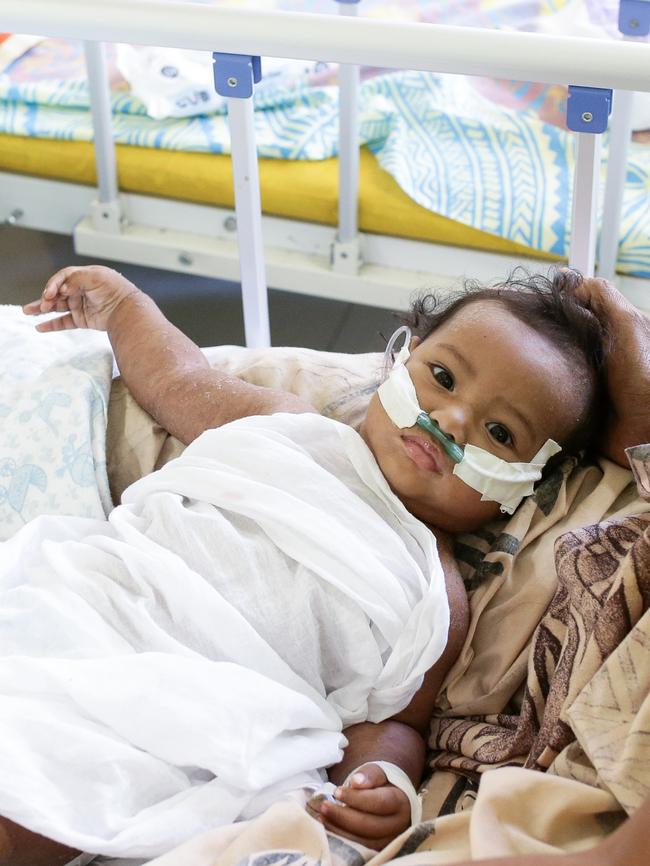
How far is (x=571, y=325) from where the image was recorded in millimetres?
1270

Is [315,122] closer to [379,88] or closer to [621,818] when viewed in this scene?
[379,88]

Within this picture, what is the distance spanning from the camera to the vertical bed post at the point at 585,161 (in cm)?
126

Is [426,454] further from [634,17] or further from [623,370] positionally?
[634,17]

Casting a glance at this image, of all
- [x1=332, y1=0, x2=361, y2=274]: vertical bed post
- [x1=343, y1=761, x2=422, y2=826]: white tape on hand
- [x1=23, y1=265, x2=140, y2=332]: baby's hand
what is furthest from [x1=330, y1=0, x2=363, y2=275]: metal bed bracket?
[x1=343, y1=761, x2=422, y2=826]: white tape on hand

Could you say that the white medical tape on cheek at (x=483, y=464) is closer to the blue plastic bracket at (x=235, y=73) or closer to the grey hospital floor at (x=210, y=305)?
the blue plastic bracket at (x=235, y=73)

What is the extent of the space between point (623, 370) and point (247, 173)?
0.57 meters

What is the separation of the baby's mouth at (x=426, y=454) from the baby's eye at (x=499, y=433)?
Answer: 6 centimetres

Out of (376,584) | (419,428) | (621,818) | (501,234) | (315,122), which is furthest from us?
(315,122)

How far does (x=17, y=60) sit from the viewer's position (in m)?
2.91

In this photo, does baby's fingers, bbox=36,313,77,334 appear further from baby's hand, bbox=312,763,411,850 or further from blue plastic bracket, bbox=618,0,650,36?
blue plastic bracket, bbox=618,0,650,36

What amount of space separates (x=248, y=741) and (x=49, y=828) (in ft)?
0.60

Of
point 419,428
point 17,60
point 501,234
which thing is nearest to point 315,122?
point 501,234

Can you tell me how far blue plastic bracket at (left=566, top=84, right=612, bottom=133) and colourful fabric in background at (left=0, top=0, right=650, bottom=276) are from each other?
3.54 feet

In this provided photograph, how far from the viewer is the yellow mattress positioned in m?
2.44
